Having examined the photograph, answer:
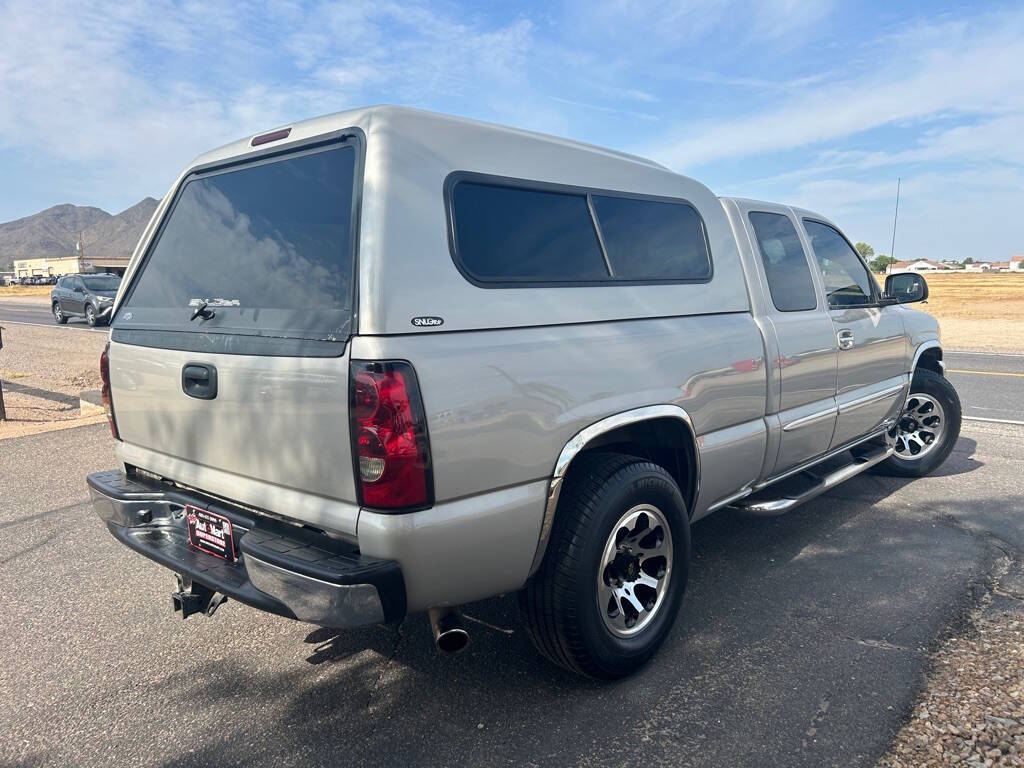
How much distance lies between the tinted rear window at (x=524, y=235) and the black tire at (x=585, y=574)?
0.79 meters

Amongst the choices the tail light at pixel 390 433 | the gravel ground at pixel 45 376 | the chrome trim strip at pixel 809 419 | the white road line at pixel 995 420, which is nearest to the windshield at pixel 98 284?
the gravel ground at pixel 45 376

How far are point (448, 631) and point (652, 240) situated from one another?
6.51ft

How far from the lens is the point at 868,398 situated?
4891mm

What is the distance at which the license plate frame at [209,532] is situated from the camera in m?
2.73

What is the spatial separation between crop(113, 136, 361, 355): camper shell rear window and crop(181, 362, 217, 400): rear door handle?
8cm

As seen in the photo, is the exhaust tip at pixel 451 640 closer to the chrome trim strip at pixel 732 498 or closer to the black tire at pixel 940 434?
the chrome trim strip at pixel 732 498

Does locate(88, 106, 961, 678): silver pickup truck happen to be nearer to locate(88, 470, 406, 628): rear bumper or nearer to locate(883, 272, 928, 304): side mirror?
locate(88, 470, 406, 628): rear bumper

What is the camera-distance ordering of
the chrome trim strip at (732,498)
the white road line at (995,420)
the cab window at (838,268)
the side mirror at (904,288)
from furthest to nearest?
the white road line at (995,420) < the side mirror at (904,288) < the cab window at (838,268) < the chrome trim strip at (732,498)

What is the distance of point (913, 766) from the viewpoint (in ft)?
7.99

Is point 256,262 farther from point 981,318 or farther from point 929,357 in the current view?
point 981,318

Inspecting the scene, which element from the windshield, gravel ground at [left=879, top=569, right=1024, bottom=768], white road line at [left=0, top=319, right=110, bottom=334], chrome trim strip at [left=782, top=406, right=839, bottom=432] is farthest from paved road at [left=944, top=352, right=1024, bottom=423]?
the windshield

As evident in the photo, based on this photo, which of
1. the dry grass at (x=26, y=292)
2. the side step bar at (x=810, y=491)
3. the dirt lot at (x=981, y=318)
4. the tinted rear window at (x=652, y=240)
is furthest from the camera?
the dry grass at (x=26, y=292)

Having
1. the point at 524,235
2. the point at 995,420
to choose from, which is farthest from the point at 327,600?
the point at 995,420

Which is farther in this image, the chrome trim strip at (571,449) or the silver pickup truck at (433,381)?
the chrome trim strip at (571,449)
